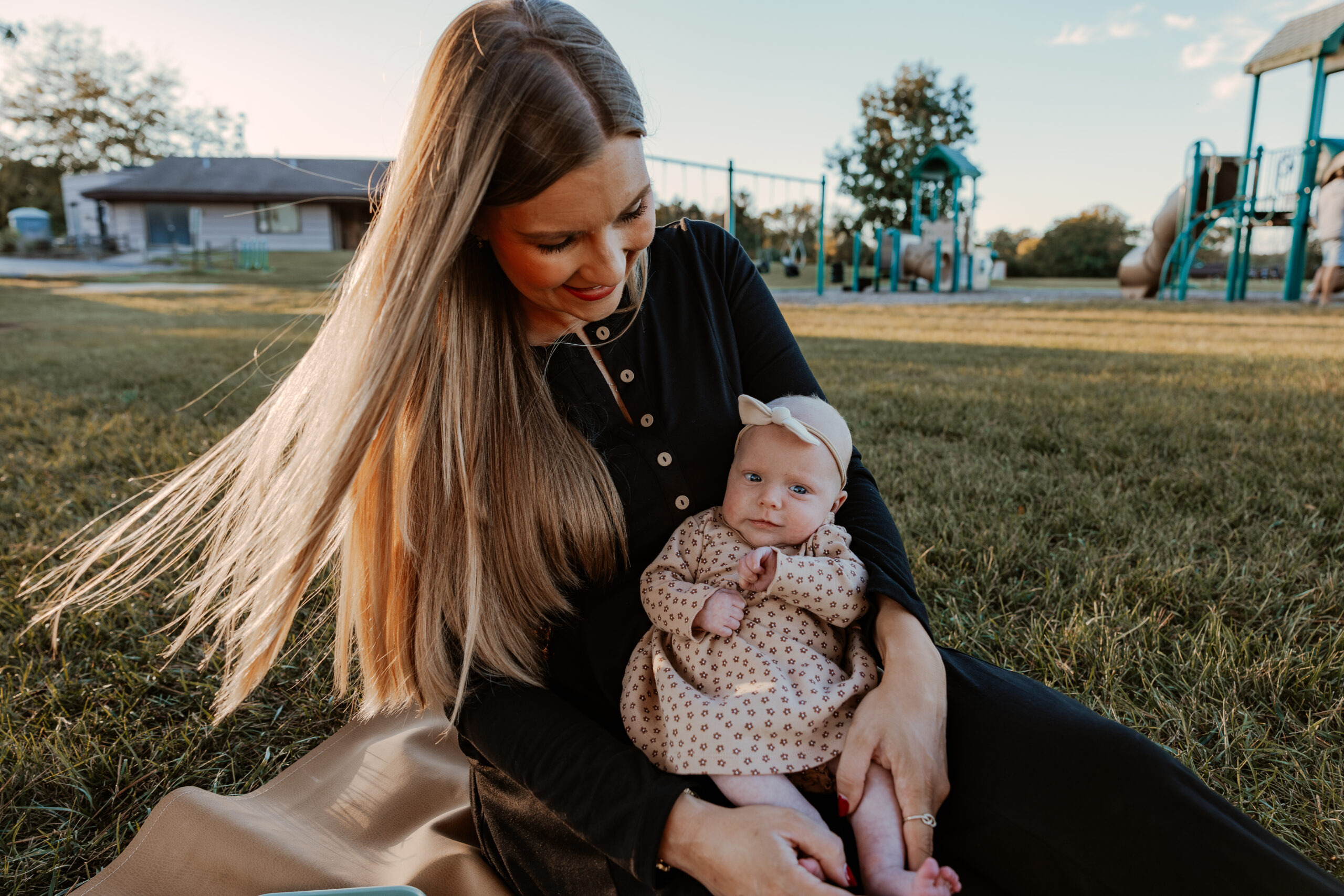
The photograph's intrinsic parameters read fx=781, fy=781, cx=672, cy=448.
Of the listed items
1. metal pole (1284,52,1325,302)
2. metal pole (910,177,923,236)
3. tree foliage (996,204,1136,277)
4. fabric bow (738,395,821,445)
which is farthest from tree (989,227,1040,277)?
fabric bow (738,395,821,445)

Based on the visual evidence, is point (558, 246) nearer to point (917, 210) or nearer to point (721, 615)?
point (721, 615)

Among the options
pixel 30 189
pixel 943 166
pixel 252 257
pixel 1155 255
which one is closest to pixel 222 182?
pixel 252 257

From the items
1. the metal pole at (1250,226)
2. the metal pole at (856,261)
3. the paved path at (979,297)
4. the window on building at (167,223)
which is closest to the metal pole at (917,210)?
the metal pole at (856,261)

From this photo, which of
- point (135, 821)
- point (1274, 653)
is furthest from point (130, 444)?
point (1274, 653)

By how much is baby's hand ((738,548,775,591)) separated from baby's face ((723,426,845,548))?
0.06 metres

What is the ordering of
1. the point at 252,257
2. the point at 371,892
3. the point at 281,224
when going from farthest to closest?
the point at 281,224
the point at 252,257
the point at 371,892

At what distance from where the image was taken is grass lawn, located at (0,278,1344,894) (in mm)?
1715

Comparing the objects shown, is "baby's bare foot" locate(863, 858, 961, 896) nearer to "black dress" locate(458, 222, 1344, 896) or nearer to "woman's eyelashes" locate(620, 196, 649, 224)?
"black dress" locate(458, 222, 1344, 896)

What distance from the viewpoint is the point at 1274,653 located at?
1971 millimetres

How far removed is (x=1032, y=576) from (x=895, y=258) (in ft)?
54.1

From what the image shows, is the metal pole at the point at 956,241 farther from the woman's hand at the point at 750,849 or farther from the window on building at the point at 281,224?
the window on building at the point at 281,224

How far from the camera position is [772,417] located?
145 centimetres

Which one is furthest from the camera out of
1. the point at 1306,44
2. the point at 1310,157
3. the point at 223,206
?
the point at 223,206

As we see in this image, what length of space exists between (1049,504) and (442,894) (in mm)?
2525
